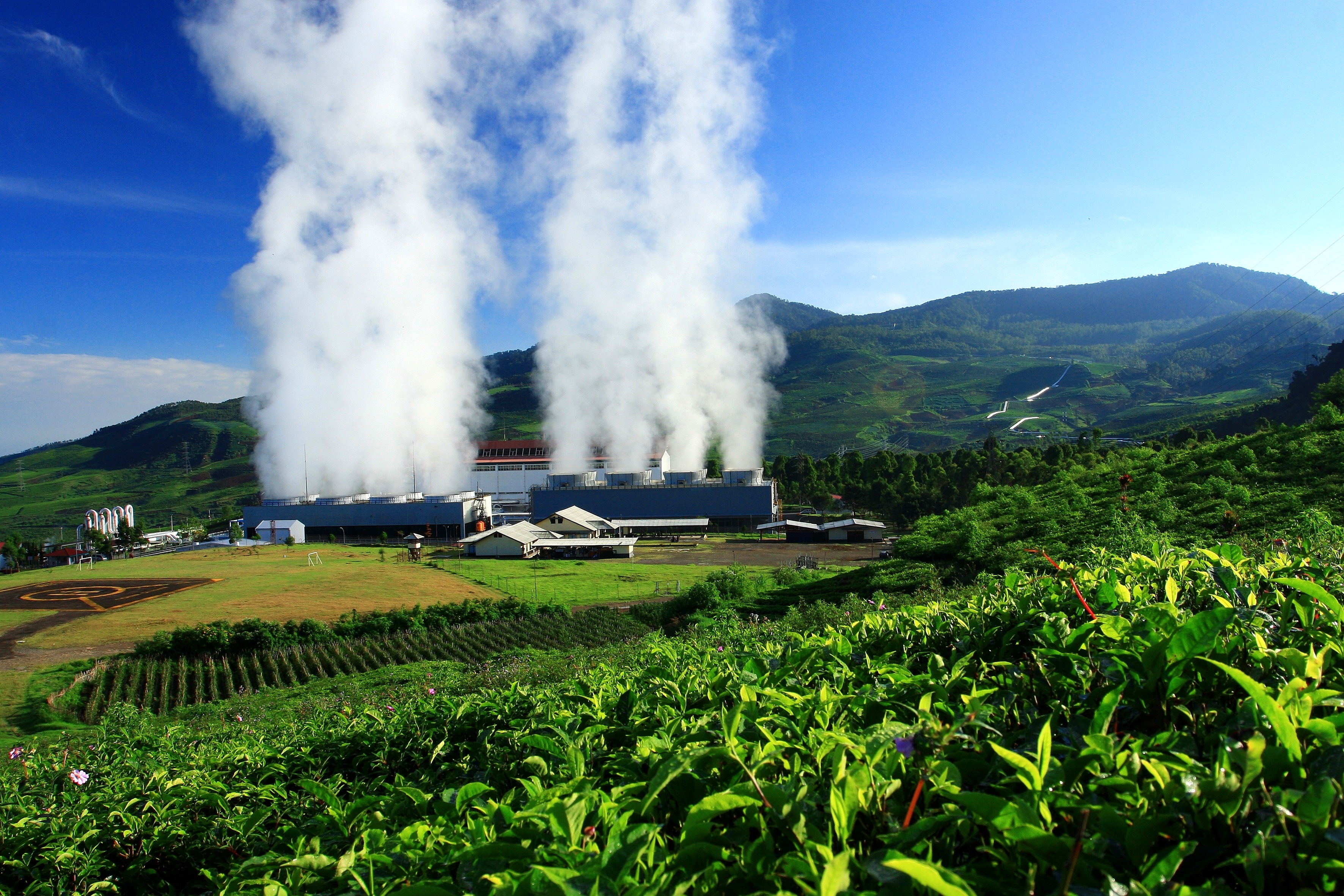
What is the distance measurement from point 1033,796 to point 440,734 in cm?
227

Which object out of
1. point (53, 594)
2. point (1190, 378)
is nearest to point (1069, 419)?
point (1190, 378)

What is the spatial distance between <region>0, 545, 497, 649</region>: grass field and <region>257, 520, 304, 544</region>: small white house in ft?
18.9

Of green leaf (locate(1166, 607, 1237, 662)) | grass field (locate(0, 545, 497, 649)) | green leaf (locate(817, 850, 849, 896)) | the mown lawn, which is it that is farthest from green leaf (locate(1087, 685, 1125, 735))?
grass field (locate(0, 545, 497, 649))

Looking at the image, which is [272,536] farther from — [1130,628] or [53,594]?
[1130,628]

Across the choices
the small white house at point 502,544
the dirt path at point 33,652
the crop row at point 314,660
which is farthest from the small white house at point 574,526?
the dirt path at point 33,652

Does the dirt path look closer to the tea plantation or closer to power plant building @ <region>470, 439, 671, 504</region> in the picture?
the tea plantation

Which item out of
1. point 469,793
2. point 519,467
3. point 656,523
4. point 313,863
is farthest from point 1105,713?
→ point 519,467

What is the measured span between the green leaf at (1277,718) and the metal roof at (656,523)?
46241 mm

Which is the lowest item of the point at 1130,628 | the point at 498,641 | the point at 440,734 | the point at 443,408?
the point at 498,641

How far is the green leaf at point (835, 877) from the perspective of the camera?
0.93 metres

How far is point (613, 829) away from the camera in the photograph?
1165 mm

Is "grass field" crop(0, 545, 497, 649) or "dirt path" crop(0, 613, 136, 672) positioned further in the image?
"grass field" crop(0, 545, 497, 649)

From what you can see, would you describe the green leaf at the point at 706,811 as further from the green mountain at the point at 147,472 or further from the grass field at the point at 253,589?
the green mountain at the point at 147,472

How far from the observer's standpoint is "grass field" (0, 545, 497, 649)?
75.1 ft
